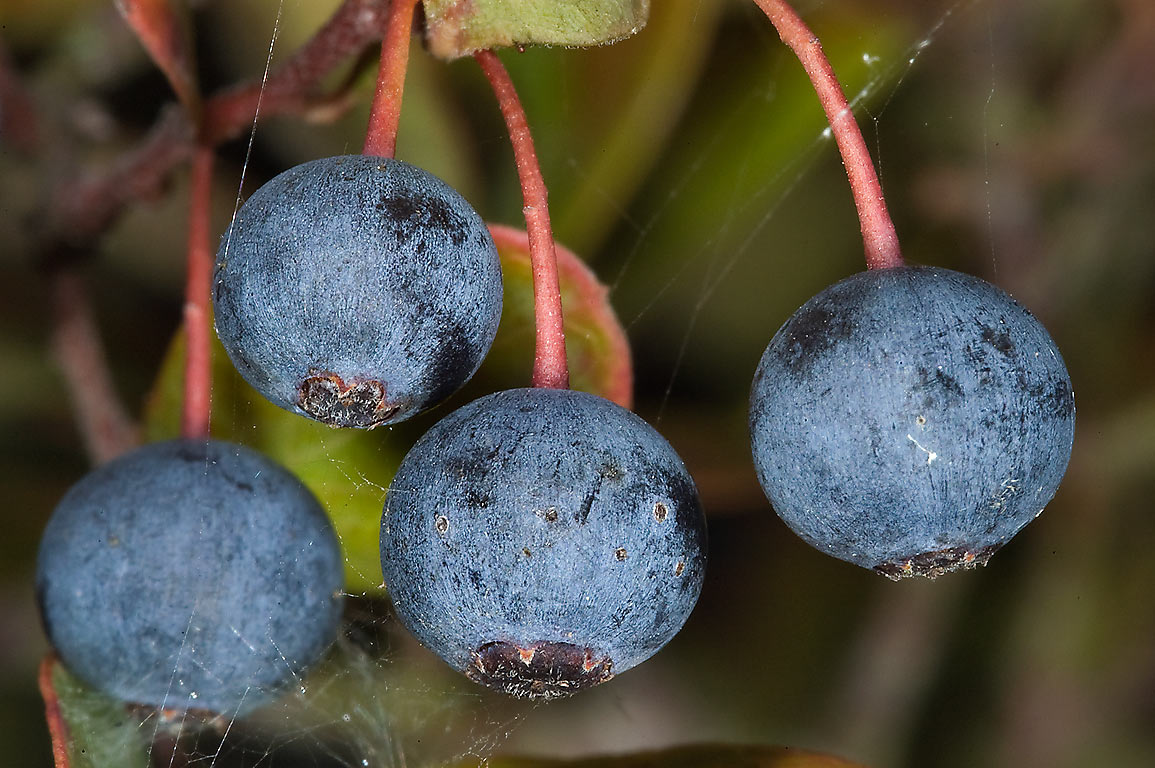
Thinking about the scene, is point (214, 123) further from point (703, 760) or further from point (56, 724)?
point (703, 760)

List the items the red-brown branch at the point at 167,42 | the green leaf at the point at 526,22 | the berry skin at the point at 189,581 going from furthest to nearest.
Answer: the red-brown branch at the point at 167,42
the berry skin at the point at 189,581
the green leaf at the point at 526,22

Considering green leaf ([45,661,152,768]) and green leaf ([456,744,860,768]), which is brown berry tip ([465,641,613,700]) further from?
green leaf ([45,661,152,768])

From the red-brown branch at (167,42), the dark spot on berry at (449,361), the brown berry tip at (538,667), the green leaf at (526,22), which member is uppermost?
the green leaf at (526,22)

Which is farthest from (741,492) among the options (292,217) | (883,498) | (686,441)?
(292,217)

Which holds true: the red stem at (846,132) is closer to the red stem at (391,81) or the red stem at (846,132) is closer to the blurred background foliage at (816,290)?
the red stem at (391,81)

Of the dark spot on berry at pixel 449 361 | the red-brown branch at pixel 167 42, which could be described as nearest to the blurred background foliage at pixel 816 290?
the red-brown branch at pixel 167 42

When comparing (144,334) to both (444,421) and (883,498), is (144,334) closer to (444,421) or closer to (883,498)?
(444,421)
